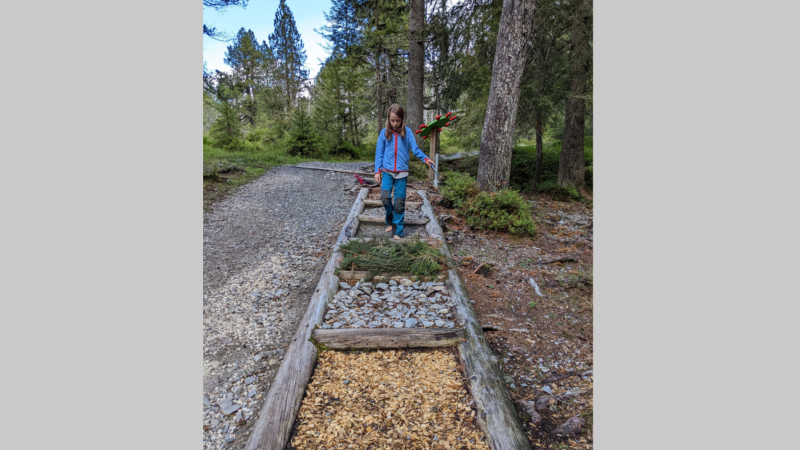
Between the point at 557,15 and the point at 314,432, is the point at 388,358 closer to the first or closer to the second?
the point at 314,432

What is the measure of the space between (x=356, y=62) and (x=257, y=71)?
2136cm

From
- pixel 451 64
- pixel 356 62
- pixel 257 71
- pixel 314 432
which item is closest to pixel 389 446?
pixel 314 432

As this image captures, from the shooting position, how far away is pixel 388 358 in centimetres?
311

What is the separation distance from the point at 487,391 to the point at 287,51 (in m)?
33.7

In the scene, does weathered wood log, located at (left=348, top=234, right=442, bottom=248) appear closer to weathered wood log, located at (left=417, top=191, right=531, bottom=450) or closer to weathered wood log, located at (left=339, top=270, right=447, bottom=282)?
weathered wood log, located at (left=339, top=270, right=447, bottom=282)

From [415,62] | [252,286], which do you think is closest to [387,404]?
[252,286]

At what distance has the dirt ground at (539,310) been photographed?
9.32ft

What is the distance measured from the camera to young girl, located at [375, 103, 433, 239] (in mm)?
5504

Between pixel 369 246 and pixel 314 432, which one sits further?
pixel 369 246

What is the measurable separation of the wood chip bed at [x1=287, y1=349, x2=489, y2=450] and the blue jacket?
10.2ft

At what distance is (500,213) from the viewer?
22.2 feet

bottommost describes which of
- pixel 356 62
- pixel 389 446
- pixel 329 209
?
pixel 389 446

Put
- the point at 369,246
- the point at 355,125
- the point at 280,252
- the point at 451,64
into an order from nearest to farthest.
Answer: the point at 369,246, the point at 280,252, the point at 451,64, the point at 355,125

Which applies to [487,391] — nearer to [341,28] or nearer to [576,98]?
[576,98]
